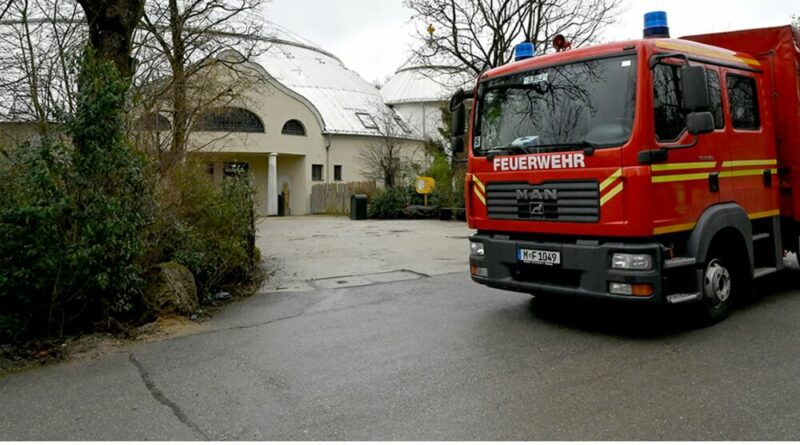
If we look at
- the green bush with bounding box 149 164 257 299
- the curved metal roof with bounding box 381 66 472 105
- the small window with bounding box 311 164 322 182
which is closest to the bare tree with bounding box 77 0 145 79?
the green bush with bounding box 149 164 257 299

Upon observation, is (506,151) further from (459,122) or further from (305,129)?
(305,129)

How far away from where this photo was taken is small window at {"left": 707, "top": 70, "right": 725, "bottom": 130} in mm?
5934

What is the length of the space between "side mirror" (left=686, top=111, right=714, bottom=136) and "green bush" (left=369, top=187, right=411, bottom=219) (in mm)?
21613

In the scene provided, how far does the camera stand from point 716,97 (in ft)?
19.7

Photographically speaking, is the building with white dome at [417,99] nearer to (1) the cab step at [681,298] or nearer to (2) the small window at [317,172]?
(2) the small window at [317,172]

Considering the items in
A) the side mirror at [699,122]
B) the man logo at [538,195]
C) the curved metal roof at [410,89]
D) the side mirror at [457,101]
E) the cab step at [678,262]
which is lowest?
the cab step at [678,262]

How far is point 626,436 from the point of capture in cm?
351

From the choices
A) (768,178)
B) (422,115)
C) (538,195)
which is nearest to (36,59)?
(538,195)

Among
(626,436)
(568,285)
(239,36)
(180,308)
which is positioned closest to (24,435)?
(180,308)

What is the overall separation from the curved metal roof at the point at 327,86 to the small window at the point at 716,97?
95.8ft

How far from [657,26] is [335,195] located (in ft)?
90.7

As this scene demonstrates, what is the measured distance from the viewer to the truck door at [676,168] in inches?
209

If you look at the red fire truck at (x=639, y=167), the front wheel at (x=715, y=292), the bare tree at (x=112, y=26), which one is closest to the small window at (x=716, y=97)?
the red fire truck at (x=639, y=167)

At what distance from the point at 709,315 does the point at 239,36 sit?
1472 centimetres
